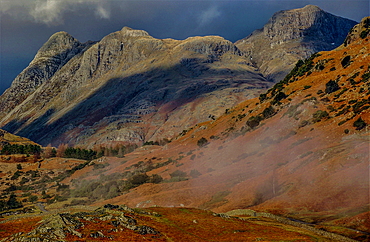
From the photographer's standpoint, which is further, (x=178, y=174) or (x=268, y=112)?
(x=268, y=112)

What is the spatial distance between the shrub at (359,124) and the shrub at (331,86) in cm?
2658

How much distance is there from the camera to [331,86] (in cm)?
9038

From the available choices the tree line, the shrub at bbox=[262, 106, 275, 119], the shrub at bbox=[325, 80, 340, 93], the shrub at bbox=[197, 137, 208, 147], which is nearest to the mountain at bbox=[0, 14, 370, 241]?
the shrub at bbox=[262, 106, 275, 119]

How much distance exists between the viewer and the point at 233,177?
7394 centimetres

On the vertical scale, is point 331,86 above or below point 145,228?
above

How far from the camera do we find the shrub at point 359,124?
63.6 metres

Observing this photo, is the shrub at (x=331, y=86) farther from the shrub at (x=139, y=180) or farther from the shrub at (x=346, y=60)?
the shrub at (x=139, y=180)

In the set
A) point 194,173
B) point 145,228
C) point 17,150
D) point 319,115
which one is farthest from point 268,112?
point 17,150

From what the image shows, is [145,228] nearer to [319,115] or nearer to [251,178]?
[251,178]

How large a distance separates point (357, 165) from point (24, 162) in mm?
144118

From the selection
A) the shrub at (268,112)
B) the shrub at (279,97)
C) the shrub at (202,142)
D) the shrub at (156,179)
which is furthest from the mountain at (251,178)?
the shrub at (202,142)

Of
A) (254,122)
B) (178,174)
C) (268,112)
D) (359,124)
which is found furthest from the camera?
(268,112)

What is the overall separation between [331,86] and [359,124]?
94.7 ft

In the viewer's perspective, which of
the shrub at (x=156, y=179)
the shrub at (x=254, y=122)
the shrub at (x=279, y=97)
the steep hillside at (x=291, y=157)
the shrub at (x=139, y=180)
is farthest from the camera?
the shrub at (x=279, y=97)
